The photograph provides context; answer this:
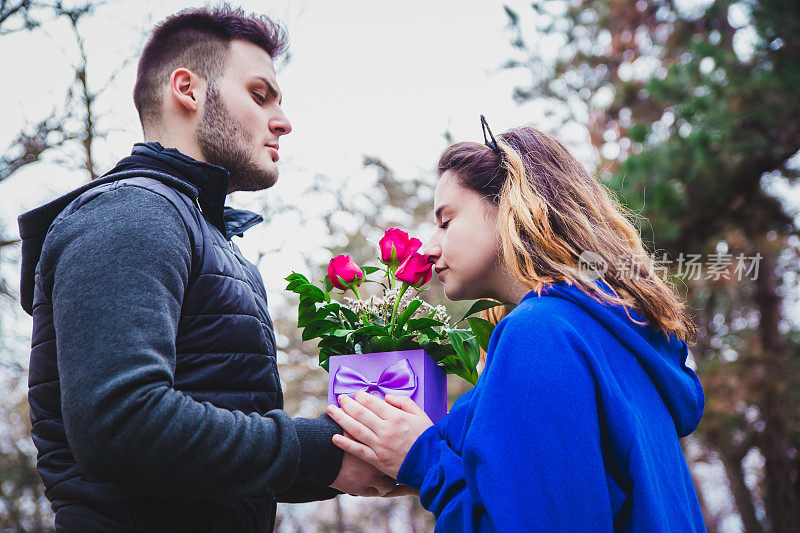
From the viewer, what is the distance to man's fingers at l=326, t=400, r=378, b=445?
5.42ft

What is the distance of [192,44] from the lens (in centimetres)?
210

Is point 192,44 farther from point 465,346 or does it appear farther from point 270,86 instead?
point 465,346

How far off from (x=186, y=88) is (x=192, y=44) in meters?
0.19

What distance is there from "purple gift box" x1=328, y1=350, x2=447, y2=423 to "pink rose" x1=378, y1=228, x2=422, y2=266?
0.35 metres

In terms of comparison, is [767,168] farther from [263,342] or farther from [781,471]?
[263,342]

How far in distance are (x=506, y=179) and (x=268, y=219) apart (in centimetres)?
577

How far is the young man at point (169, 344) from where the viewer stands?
126 centimetres

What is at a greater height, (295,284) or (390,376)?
(295,284)

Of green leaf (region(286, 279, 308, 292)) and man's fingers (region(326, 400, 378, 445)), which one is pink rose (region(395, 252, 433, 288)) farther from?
man's fingers (region(326, 400, 378, 445))

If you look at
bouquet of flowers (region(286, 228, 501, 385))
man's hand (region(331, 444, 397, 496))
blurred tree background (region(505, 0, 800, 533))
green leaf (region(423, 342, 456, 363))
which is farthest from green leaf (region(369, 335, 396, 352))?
A: blurred tree background (region(505, 0, 800, 533))

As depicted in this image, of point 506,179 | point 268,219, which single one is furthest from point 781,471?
point 506,179

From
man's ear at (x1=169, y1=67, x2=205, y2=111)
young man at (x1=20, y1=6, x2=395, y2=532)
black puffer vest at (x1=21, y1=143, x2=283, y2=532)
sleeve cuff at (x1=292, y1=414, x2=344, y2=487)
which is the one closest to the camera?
young man at (x1=20, y1=6, x2=395, y2=532)

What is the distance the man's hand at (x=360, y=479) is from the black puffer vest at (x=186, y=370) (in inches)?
9.3

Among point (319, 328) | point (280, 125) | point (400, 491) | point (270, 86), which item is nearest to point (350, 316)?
point (319, 328)
